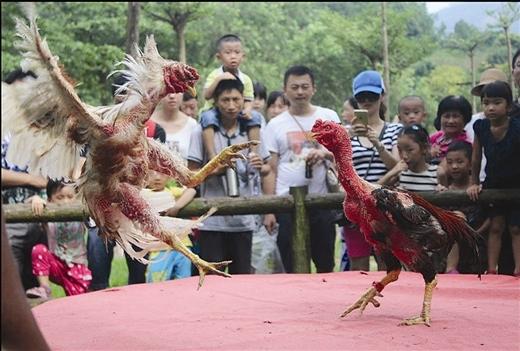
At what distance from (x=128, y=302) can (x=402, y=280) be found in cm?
168

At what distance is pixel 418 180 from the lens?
5.87 meters

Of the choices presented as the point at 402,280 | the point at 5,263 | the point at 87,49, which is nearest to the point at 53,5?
the point at 87,49

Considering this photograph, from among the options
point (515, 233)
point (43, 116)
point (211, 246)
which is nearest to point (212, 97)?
point (211, 246)

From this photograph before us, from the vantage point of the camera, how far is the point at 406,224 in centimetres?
357

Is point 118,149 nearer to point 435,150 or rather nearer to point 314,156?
point 314,156

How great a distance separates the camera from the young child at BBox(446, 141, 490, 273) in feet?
18.5

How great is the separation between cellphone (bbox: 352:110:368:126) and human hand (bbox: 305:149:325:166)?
506 mm

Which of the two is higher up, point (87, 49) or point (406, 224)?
point (87, 49)

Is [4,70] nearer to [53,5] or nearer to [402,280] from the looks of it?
[53,5]

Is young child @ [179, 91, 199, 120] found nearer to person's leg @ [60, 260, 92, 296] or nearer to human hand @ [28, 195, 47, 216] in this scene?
person's leg @ [60, 260, 92, 296]

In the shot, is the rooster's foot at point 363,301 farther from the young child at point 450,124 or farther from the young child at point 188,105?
the young child at point 188,105

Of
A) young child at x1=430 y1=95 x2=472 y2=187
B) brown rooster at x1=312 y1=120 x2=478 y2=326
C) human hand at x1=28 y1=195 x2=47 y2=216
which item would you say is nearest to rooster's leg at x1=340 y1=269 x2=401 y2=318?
brown rooster at x1=312 y1=120 x2=478 y2=326

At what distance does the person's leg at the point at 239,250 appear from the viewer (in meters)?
5.87

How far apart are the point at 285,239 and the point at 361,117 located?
4.57 feet
